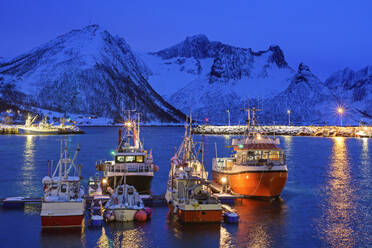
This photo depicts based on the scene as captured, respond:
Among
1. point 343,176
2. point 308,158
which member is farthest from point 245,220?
point 308,158

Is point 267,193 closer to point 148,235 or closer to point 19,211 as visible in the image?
point 148,235

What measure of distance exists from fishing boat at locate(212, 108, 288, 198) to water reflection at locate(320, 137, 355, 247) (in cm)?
423

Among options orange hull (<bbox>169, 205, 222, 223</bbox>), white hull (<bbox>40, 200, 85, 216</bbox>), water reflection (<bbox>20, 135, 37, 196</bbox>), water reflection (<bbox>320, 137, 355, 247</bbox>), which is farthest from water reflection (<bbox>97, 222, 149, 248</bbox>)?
water reflection (<bbox>20, 135, 37, 196</bbox>)

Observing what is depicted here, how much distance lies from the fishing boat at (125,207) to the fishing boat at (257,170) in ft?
30.6

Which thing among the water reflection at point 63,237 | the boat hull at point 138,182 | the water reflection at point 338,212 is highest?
the boat hull at point 138,182

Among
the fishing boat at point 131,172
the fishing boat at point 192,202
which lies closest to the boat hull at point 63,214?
the fishing boat at point 192,202

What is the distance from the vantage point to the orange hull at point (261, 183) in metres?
34.3

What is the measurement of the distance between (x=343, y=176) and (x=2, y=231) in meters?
37.9

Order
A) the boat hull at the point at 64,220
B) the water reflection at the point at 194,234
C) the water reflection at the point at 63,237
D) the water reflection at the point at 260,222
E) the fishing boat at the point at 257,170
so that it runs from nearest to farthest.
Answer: the water reflection at the point at 63,237, the water reflection at the point at 194,234, the water reflection at the point at 260,222, the boat hull at the point at 64,220, the fishing boat at the point at 257,170

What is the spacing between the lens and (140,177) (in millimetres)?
36312

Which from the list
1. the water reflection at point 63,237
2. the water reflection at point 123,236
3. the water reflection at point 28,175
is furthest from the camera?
Answer: the water reflection at point 28,175

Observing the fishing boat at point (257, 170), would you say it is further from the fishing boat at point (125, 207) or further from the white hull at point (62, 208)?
the white hull at point (62, 208)

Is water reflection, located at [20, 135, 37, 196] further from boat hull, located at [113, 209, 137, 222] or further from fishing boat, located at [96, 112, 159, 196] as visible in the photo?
boat hull, located at [113, 209, 137, 222]

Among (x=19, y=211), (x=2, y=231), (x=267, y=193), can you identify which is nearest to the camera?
(x=2, y=231)
